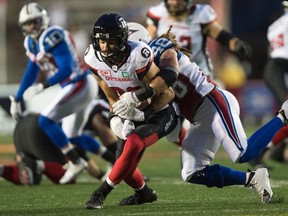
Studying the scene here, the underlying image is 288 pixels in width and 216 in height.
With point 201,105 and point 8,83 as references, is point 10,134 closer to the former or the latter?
point 8,83

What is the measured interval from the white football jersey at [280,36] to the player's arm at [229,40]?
859 millimetres

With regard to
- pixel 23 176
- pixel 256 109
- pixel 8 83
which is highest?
pixel 23 176

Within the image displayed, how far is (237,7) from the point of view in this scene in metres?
18.7

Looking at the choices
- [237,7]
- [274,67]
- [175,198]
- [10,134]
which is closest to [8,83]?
[10,134]

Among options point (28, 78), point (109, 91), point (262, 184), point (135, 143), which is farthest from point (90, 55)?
point (28, 78)

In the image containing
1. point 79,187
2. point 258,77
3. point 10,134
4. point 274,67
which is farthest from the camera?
point 258,77

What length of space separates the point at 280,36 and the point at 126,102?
148 inches

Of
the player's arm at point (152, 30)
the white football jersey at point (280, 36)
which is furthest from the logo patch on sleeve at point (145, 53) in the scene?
the white football jersey at point (280, 36)

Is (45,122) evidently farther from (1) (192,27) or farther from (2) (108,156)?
(1) (192,27)

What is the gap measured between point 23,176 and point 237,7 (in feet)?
38.1

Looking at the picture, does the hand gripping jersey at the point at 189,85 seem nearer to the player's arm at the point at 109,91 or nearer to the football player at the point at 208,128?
the football player at the point at 208,128

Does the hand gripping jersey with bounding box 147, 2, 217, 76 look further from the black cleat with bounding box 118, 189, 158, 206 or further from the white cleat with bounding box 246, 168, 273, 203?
the white cleat with bounding box 246, 168, 273, 203

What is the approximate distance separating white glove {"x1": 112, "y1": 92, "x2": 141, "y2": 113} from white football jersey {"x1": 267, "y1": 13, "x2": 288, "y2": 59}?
365 cm

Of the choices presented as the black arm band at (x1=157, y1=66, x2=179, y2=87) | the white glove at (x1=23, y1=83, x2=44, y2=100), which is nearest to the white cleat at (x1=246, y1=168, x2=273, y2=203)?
the black arm band at (x1=157, y1=66, x2=179, y2=87)
